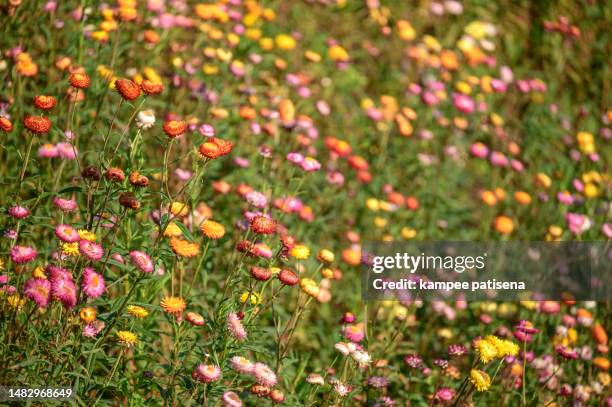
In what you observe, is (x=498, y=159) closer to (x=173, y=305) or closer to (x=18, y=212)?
(x=173, y=305)

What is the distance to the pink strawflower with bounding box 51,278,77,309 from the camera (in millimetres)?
2004

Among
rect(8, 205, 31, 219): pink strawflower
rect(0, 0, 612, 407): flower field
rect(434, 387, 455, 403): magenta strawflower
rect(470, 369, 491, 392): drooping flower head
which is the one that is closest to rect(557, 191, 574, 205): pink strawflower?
rect(0, 0, 612, 407): flower field

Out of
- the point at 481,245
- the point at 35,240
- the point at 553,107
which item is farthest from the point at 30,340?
the point at 553,107

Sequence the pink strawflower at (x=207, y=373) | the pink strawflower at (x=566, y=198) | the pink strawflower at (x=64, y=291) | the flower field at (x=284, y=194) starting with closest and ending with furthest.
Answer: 1. the pink strawflower at (x=64, y=291)
2. the pink strawflower at (x=207, y=373)
3. the flower field at (x=284, y=194)
4. the pink strawflower at (x=566, y=198)

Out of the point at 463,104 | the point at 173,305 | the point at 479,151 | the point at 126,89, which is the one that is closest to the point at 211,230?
the point at 173,305

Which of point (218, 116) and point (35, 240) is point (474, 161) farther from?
point (35, 240)

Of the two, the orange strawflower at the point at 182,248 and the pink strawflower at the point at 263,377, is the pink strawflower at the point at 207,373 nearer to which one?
the pink strawflower at the point at 263,377

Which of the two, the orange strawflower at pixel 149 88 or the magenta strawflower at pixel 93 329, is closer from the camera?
the magenta strawflower at pixel 93 329

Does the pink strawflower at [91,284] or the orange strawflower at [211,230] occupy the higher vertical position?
the pink strawflower at [91,284]

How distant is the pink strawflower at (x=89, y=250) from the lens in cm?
215

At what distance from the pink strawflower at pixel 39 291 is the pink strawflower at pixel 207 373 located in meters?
0.49

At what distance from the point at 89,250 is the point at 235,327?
504 mm

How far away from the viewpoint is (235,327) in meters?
2.23

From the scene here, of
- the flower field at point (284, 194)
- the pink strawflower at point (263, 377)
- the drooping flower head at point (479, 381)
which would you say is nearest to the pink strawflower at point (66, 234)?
the flower field at point (284, 194)
